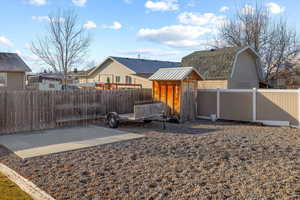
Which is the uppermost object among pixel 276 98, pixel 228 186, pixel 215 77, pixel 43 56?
pixel 43 56

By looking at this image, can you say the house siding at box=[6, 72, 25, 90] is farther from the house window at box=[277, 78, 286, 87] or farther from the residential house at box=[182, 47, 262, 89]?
the house window at box=[277, 78, 286, 87]

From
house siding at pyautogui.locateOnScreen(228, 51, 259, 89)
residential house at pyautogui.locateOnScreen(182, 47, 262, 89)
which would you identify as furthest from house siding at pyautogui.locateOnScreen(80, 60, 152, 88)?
house siding at pyautogui.locateOnScreen(228, 51, 259, 89)

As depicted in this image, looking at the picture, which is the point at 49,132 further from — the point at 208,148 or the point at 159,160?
the point at 208,148

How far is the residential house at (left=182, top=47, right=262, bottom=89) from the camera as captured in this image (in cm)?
1750

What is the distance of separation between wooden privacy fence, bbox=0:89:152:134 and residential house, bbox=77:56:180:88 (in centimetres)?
1165

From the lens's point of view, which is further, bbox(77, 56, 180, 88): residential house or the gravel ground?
bbox(77, 56, 180, 88): residential house

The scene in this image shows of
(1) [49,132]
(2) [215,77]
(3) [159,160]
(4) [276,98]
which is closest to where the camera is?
(3) [159,160]

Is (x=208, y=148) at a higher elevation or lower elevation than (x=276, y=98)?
lower

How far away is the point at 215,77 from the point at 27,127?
12.7m

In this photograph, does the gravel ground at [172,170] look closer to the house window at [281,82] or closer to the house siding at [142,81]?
the house siding at [142,81]

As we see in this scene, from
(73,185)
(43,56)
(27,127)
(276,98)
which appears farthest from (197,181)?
(43,56)

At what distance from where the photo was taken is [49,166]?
5.27m

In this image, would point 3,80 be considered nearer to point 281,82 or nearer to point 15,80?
point 15,80

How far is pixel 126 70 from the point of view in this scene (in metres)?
25.4
